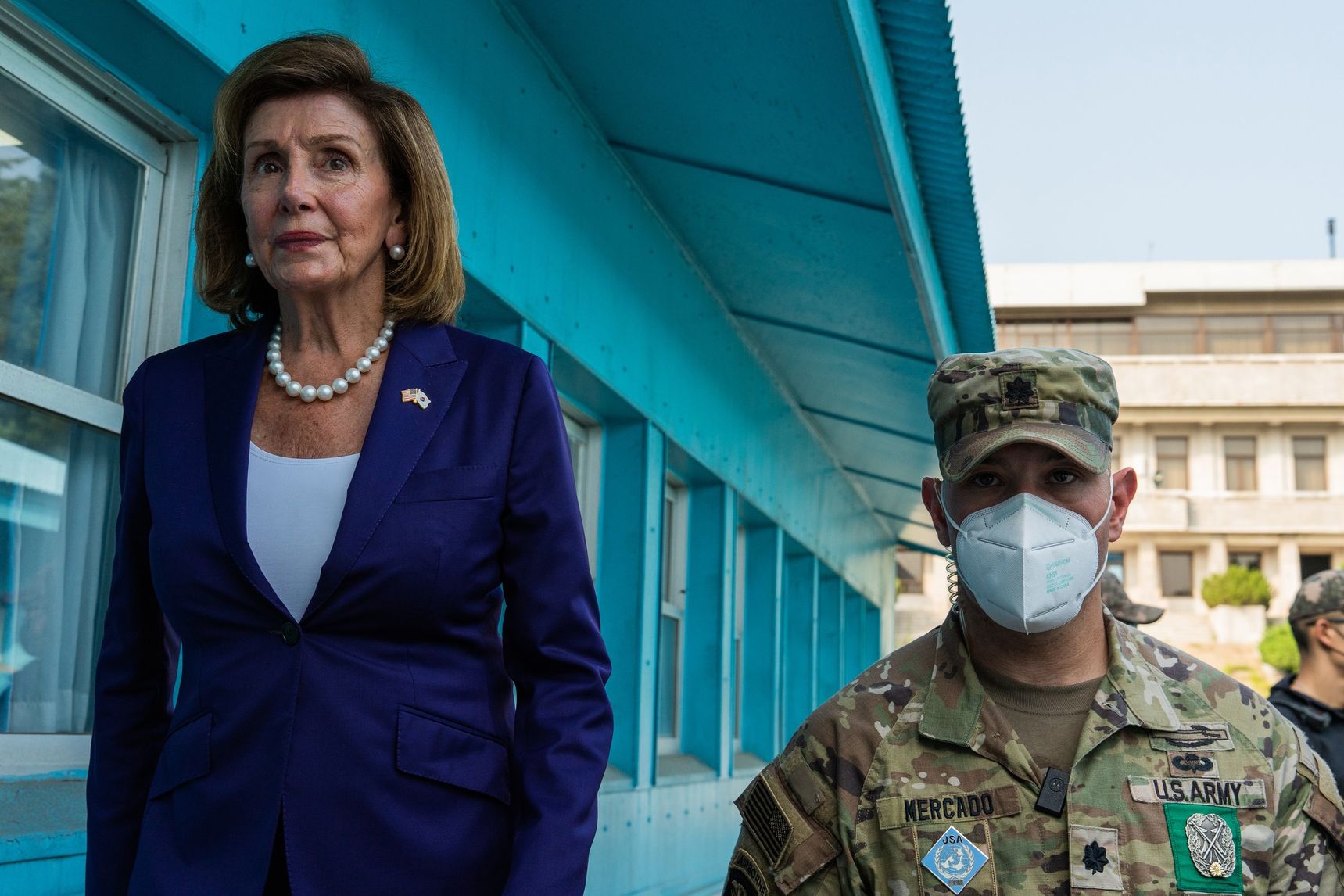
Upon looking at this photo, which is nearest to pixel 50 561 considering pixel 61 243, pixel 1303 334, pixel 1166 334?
pixel 61 243

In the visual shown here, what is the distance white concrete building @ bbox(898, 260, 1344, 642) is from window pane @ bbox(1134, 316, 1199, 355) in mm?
36

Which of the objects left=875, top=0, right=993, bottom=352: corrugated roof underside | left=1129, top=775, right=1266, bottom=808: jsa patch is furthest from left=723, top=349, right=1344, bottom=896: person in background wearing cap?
left=875, top=0, right=993, bottom=352: corrugated roof underside

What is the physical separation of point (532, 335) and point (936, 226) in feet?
7.78

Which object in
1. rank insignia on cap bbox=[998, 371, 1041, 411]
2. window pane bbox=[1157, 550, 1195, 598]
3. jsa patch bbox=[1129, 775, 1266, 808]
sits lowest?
jsa patch bbox=[1129, 775, 1266, 808]

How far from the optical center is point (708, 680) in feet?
26.2

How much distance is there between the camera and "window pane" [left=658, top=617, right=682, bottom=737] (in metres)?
7.89

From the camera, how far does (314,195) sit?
6.70 ft

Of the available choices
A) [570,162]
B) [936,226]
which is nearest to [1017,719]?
[570,162]

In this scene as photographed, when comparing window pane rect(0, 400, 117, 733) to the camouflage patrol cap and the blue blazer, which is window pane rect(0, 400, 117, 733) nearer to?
the blue blazer

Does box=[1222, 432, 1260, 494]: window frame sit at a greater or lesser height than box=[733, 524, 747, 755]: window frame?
greater

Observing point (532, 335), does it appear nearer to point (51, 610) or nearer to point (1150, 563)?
point (51, 610)

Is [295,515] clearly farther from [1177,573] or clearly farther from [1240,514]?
[1177,573]

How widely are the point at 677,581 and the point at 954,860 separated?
573cm

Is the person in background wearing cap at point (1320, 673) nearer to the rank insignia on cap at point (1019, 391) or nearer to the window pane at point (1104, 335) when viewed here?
the rank insignia on cap at point (1019, 391)
